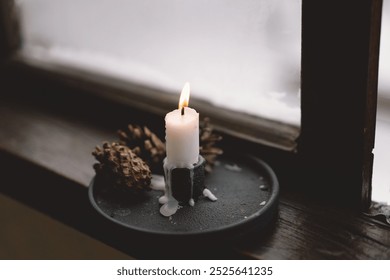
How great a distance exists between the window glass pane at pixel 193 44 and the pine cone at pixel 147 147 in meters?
0.14

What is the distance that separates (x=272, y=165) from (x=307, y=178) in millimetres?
65

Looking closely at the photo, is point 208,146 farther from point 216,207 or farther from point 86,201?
point 86,201

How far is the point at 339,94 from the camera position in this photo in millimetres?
769

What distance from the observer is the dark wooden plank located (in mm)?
721

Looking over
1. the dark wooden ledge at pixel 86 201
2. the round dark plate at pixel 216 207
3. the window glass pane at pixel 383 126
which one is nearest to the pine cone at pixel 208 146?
the round dark plate at pixel 216 207

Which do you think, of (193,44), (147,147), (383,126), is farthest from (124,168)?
(383,126)

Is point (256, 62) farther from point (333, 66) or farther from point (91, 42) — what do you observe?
point (91, 42)

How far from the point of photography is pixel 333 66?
0.76m

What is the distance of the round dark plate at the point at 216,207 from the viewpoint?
746 mm

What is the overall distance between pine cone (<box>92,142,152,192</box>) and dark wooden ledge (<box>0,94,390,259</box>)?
0.06 m

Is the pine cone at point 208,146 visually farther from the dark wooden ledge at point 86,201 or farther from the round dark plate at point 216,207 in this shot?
the dark wooden ledge at point 86,201
